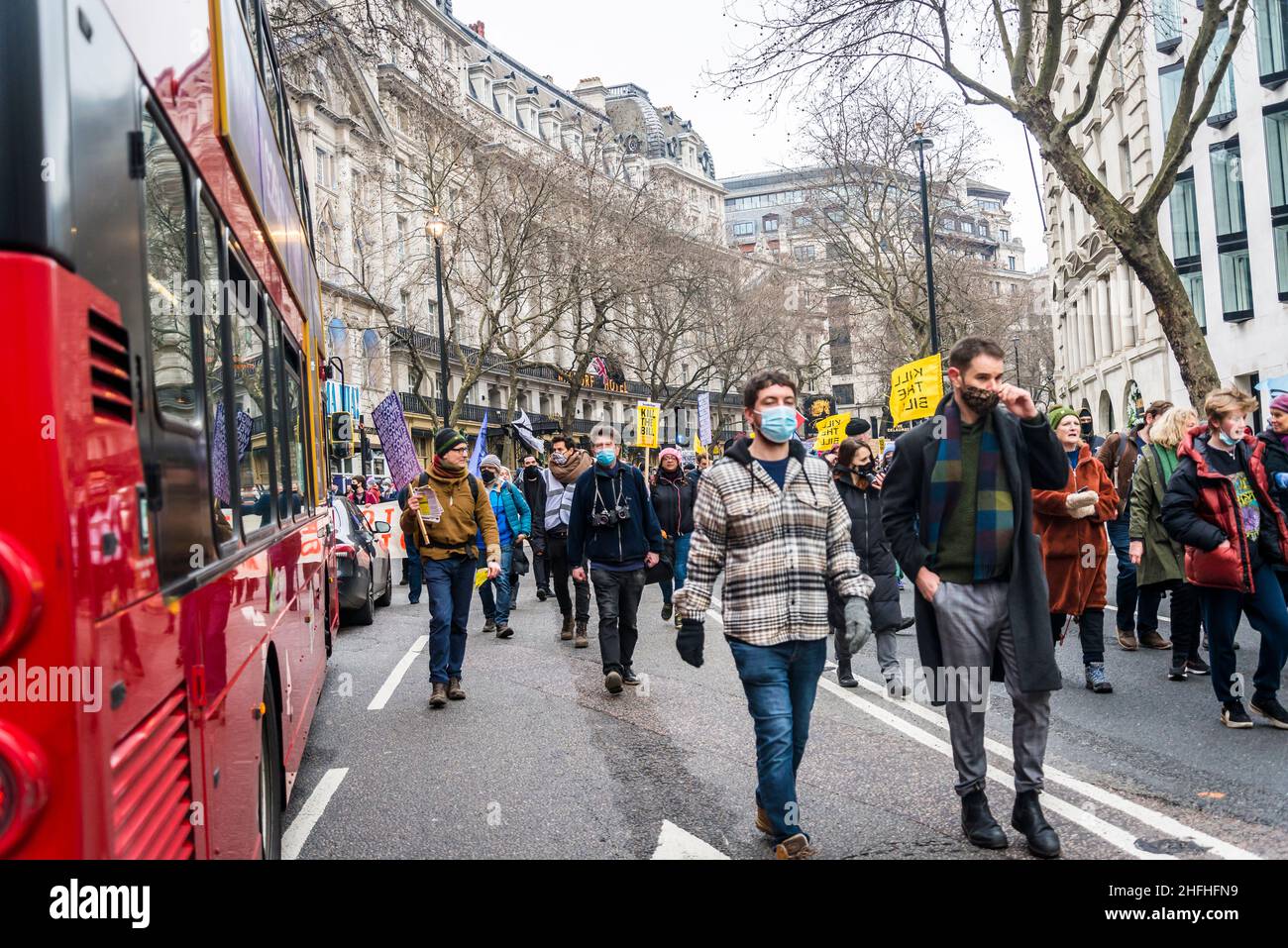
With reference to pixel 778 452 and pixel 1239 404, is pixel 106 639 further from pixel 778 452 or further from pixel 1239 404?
pixel 1239 404

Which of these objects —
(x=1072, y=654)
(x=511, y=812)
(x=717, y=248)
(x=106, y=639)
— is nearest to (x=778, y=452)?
(x=511, y=812)

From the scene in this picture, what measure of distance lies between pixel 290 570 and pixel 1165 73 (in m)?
34.7

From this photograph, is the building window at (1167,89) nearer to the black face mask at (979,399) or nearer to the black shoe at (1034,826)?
the black face mask at (979,399)

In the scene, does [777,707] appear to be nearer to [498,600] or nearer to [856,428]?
[856,428]

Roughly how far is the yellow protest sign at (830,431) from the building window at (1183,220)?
43.8 feet

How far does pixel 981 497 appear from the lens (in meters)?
4.80

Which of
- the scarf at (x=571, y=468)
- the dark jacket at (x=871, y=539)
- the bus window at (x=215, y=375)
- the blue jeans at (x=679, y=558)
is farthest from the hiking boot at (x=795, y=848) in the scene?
the blue jeans at (x=679, y=558)

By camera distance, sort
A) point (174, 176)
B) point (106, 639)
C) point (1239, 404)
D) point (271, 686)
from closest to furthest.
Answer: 1. point (106, 639)
2. point (174, 176)
3. point (271, 686)
4. point (1239, 404)

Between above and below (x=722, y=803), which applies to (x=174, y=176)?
above

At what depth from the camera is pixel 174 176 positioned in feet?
9.31

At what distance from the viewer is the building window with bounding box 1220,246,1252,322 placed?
3131 centimetres

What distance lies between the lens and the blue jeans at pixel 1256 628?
6.60 meters

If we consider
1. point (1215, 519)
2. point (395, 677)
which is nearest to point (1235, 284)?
point (1215, 519)

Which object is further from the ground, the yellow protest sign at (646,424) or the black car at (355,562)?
the yellow protest sign at (646,424)
